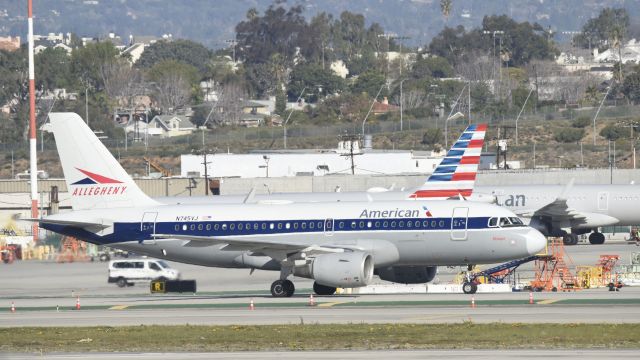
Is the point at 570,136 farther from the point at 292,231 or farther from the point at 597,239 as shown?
the point at 292,231

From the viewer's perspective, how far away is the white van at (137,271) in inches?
2783

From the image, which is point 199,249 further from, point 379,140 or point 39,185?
point 379,140

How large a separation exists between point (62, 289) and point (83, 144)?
11.2 m

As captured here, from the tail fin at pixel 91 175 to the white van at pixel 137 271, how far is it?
476 inches

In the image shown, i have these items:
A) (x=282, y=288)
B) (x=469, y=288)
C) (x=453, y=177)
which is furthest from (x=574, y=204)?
(x=282, y=288)

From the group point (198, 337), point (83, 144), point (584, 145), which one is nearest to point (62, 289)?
point (83, 144)

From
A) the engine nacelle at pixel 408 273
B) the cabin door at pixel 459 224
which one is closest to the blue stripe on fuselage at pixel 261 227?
the cabin door at pixel 459 224

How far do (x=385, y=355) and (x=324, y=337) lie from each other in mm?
4606

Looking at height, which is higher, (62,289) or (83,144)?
(83,144)

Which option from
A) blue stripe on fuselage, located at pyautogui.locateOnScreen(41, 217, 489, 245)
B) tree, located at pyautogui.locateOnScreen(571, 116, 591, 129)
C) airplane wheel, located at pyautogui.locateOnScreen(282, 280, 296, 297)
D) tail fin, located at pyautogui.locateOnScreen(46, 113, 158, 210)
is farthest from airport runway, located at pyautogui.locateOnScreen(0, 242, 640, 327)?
tree, located at pyautogui.locateOnScreen(571, 116, 591, 129)

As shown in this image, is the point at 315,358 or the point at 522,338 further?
the point at 522,338

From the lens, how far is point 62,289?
2660 inches

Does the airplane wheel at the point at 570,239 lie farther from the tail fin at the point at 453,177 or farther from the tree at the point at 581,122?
the tree at the point at 581,122

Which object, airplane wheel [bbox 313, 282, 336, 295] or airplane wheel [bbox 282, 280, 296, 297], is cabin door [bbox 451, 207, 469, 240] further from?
airplane wheel [bbox 282, 280, 296, 297]
